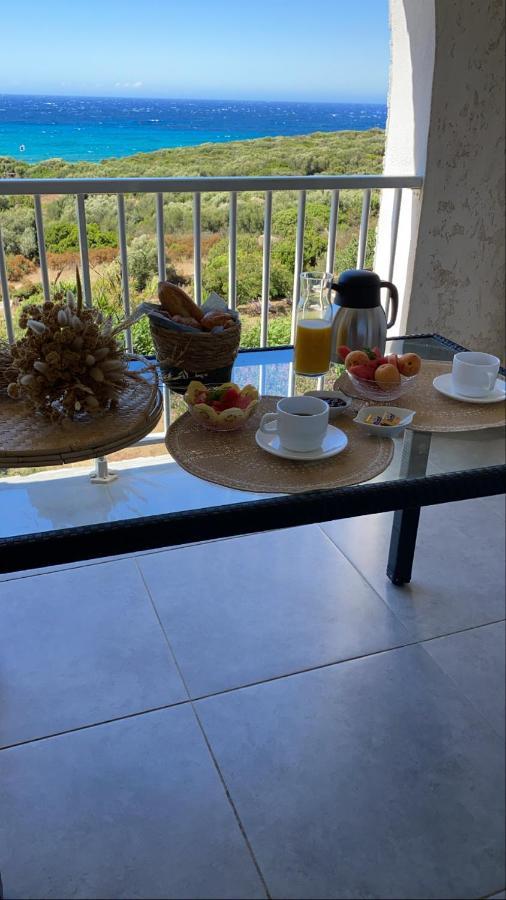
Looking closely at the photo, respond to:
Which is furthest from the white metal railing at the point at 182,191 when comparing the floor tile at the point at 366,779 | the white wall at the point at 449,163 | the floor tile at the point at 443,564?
the floor tile at the point at 366,779

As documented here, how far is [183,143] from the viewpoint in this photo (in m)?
14.1

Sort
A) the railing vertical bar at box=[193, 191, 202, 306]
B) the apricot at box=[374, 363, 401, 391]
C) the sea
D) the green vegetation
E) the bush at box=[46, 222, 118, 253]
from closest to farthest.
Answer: the apricot at box=[374, 363, 401, 391] < the railing vertical bar at box=[193, 191, 202, 306] < the bush at box=[46, 222, 118, 253] < the green vegetation < the sea

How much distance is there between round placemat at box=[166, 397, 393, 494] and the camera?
1.03 m

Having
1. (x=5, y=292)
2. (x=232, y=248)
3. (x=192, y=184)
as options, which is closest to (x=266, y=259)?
(x=232, y=248)

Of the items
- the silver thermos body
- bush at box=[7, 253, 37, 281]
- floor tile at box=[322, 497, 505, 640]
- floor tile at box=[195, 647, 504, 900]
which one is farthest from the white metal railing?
bush at box=[7, 253, 37, 281]

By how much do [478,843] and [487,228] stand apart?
94.7 inches

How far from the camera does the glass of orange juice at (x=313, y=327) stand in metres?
1.49

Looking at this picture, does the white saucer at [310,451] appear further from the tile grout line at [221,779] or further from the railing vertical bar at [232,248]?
the railing vertical bar at [232,248]

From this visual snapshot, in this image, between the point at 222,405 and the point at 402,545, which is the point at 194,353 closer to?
the point at 222,405

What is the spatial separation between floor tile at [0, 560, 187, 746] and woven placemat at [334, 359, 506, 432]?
83 centimetres

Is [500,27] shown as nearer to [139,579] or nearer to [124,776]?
[139,579]

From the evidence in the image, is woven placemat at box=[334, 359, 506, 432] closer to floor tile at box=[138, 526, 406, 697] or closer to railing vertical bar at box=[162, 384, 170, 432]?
railing vertical bar at box=[162, 384, 170, 432]

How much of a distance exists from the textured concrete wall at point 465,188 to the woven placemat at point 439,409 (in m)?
1.61

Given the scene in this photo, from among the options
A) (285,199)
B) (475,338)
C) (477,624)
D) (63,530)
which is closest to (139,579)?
(477,624)
